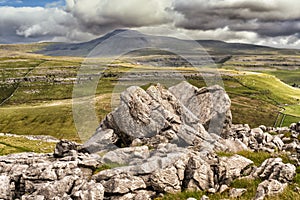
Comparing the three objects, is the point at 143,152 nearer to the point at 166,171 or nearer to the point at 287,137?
the point at 166,171

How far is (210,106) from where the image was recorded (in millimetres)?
45406

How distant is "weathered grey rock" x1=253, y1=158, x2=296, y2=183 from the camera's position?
18.2 metres

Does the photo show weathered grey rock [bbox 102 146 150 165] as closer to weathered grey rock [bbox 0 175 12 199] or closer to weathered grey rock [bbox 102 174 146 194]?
weathered grey rock [bbox 102 174 146 194]

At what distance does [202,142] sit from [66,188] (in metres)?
17.5

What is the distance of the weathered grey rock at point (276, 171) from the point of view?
18.2 m

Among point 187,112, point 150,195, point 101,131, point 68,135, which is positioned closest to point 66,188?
point 150,195

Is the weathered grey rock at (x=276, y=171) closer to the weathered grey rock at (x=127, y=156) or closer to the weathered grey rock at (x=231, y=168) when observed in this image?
the weathered grey rock at (x=231, y=168)

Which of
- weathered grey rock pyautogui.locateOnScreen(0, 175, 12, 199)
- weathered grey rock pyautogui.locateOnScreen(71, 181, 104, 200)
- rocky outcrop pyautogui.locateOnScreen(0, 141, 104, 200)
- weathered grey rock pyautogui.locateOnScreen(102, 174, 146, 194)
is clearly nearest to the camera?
weathered grey rock pyautogui.locateOnScreen(71, 181, 104, 200)

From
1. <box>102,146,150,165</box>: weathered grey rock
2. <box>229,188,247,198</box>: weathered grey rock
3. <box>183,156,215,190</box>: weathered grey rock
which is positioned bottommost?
<box>102,146,150,165</box>: weathered grey rock

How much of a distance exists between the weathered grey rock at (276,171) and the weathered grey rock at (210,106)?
23.0 metres

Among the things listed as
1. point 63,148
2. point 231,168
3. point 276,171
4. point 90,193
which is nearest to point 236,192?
point 276,171

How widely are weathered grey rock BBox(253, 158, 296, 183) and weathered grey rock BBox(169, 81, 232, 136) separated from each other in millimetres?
23017

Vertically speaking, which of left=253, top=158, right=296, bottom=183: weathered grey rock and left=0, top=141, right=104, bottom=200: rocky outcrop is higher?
left=253, top=158, right=296, bottom=183: weathered grey rock

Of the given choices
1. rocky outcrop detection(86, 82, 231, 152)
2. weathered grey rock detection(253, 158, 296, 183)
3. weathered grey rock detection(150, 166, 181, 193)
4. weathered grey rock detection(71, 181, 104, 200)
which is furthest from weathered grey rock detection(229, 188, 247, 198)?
rocky outcrop detection(86, 82, 231, 152)
